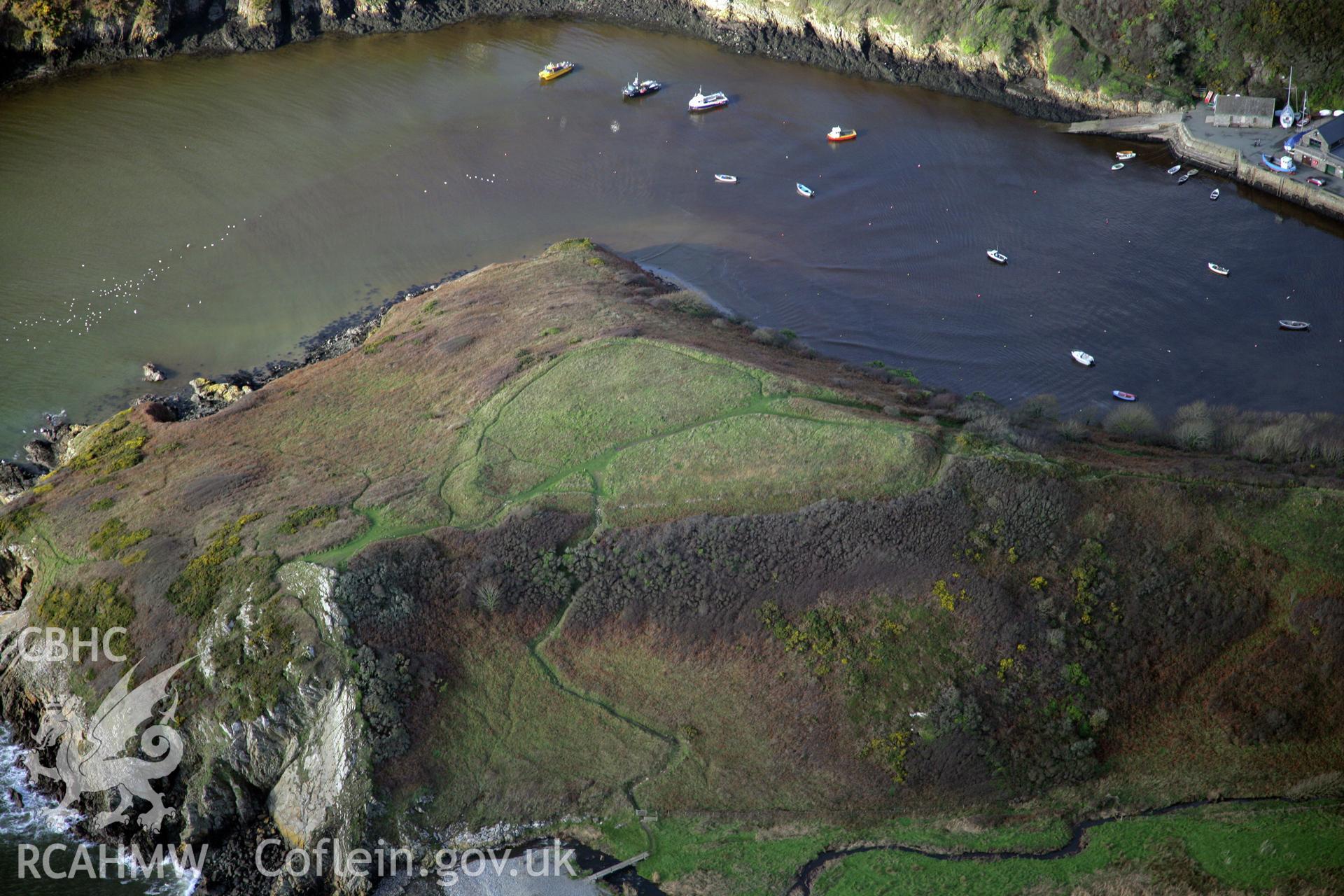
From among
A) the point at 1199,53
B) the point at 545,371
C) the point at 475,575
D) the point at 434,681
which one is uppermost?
the point at 1199,53

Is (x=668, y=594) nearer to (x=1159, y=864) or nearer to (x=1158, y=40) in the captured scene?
(x=1159, y=864)

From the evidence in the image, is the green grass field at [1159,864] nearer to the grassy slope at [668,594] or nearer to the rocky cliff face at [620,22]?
the grassy slope at [668,594]

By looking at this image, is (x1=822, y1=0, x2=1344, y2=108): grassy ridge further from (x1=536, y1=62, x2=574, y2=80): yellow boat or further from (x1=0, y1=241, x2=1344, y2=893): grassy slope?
(x1=0, y1=241, x2=1344, y2=893): grassy slope

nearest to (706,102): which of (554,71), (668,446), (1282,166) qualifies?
(554,71)

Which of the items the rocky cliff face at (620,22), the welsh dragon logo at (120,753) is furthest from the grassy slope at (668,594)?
the rocky cliff face at (620,22)

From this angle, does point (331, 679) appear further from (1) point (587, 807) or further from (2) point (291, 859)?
(1) point (587, 807)

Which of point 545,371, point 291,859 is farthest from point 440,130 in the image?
point 291,859

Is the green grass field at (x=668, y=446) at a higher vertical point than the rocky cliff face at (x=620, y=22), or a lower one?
lower
